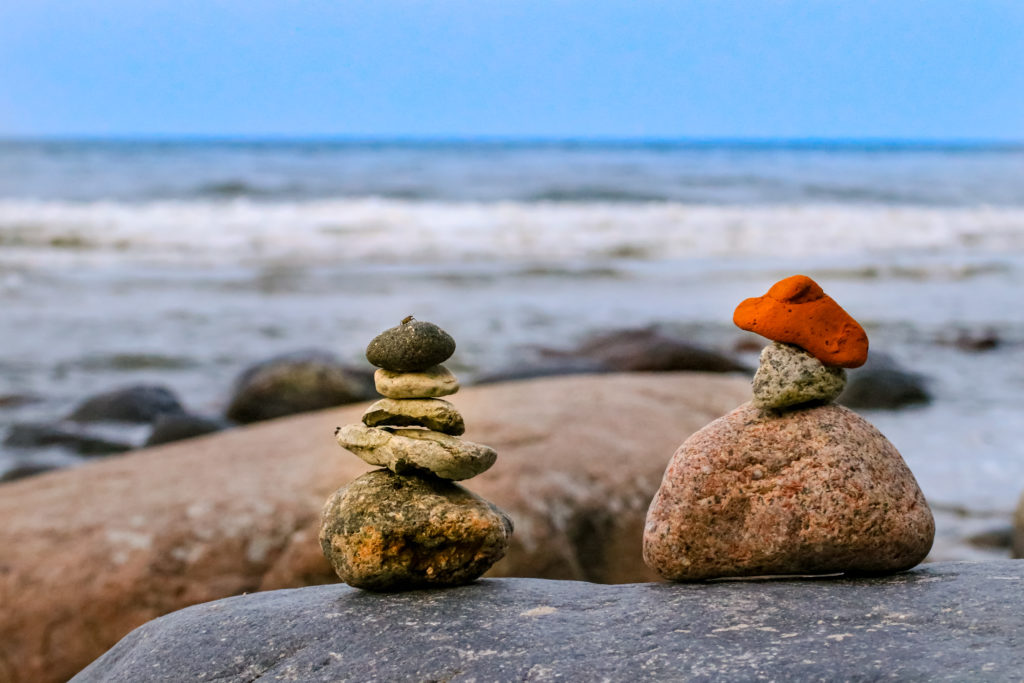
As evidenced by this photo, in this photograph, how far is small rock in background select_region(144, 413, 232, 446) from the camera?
7.19 meters

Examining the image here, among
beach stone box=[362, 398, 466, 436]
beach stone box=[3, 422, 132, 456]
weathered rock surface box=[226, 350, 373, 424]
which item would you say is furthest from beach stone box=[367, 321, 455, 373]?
weathered rock surface box=[226, 350, 373, 424]

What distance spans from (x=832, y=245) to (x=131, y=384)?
13.3 meters

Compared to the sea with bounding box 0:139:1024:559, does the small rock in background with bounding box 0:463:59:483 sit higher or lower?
lower

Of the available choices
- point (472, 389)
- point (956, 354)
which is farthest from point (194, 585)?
point (956, 354)

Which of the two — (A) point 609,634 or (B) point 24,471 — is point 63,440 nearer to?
(B) point 24,471

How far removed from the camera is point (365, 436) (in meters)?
3.02

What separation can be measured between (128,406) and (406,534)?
593 centimetres

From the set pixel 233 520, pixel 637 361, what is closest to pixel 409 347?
pixel 233 520

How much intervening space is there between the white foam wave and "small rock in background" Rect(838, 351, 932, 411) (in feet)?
28.3

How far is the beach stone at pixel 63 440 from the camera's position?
7434mm

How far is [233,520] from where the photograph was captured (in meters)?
4.38

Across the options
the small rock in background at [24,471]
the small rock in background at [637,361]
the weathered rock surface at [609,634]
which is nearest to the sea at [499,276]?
the small rock in background at [24,471]

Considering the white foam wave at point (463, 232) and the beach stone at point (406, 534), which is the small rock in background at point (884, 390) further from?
the white foam wave at point (463, 232)

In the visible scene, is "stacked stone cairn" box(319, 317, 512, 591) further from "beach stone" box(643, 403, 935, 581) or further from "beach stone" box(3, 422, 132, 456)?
"beach stone" box(3, 422, 132, 456)
